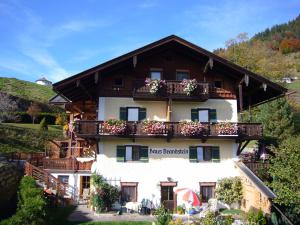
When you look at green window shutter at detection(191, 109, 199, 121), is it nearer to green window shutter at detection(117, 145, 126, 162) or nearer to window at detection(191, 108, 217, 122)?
window at detection(191, 108, 217, 122)

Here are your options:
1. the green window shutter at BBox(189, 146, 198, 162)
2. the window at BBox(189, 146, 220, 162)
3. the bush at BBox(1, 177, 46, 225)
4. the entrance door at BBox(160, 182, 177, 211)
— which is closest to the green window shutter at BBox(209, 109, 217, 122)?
the window at BBox(189, 146, 220, 162)

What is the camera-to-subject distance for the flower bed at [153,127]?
23.0 m

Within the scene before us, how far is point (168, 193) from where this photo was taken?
77.7 ft

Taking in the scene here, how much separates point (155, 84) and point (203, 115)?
4.05 metres

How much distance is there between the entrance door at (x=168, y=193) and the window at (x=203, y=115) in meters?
4.64

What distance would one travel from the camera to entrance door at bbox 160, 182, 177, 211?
23.5 m

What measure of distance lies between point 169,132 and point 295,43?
9992cm

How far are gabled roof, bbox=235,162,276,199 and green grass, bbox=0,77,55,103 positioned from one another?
41.4 meters

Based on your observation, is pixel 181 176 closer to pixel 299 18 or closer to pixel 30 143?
pixel 30 143

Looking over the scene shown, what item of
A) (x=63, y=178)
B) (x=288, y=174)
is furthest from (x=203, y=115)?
(x=63, y=178)

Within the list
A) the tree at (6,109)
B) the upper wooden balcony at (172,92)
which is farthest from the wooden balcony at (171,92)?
the tree at (6,109)

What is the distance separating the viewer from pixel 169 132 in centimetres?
2323

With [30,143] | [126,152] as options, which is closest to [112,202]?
[126,152]

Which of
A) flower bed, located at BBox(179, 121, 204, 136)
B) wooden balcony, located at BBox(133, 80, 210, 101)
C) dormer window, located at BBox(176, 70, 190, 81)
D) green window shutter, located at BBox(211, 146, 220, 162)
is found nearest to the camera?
flower bed, located at BBox(179, 121, 204, 136)
